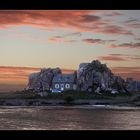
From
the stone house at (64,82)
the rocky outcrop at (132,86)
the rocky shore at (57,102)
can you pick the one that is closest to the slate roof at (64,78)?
the stone house at (64,82)

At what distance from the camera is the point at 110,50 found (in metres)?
4.92

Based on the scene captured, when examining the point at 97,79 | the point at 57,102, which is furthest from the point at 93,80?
the point at 57,102

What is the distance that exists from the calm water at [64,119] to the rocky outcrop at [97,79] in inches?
8.2

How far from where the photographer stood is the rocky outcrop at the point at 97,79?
4.82 metres

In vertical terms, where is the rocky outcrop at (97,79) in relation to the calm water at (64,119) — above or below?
above

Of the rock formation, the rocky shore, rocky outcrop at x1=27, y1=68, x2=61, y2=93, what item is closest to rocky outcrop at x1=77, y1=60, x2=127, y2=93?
the rock formation

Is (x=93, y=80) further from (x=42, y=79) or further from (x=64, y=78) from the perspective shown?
(x=42, y=79)

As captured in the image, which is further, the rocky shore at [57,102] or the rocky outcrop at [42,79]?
the rocky shore at [57,102]

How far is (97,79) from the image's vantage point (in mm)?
4852

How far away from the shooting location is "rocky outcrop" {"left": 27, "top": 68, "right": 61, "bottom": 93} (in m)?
4.80

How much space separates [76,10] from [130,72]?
74 centimetres

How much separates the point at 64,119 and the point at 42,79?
0.41m

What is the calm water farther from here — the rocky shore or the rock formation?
the rock formation

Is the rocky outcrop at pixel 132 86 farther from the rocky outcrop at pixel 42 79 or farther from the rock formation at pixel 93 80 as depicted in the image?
the rocky outcrop at pixel 42 79
